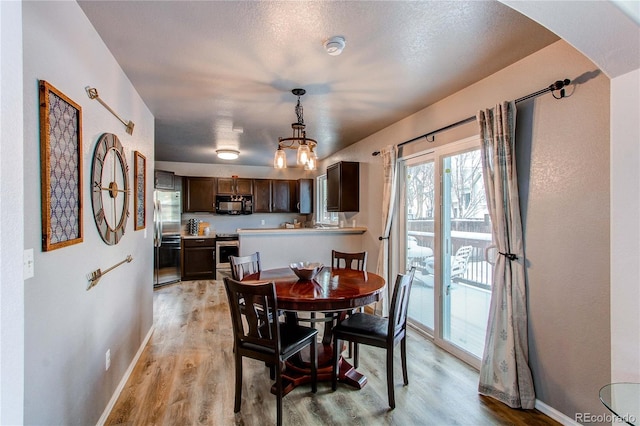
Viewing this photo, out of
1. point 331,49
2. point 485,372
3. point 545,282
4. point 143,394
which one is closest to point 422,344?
point 485,372

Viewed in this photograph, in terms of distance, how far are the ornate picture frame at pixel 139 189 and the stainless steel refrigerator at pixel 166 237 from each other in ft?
8.56

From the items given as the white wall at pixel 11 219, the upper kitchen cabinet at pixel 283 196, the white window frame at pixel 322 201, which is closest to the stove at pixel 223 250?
the upper kitchen cabinet at pixel 283 196

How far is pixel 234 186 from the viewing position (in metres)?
7.08

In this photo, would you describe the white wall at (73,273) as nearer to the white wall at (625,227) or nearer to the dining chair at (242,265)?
the dining chair at (242,265)

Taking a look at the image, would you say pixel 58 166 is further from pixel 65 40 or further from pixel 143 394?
pixel 143 394

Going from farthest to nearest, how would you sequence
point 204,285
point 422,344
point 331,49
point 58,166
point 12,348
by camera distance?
point 204,285 → point 422,344 → point 331,49 → point 58,166 → point 12,348

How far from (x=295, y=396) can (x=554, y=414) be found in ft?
5.87

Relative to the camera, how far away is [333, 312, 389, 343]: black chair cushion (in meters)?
2.32

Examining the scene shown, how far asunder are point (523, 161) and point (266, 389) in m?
2.65

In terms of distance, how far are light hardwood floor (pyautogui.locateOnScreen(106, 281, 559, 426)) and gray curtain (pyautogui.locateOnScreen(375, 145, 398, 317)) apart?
2.87 feet

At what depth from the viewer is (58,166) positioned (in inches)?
57.6

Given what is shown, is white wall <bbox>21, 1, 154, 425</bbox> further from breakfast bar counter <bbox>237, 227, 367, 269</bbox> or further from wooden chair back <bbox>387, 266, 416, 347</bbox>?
wooden chair back <bbox>387, 266, 416, 347</bbox>

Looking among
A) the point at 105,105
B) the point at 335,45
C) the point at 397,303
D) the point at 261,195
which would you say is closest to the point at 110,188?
the point at 105,105

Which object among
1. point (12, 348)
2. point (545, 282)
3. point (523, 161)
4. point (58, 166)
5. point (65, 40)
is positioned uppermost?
point (65, 40)
